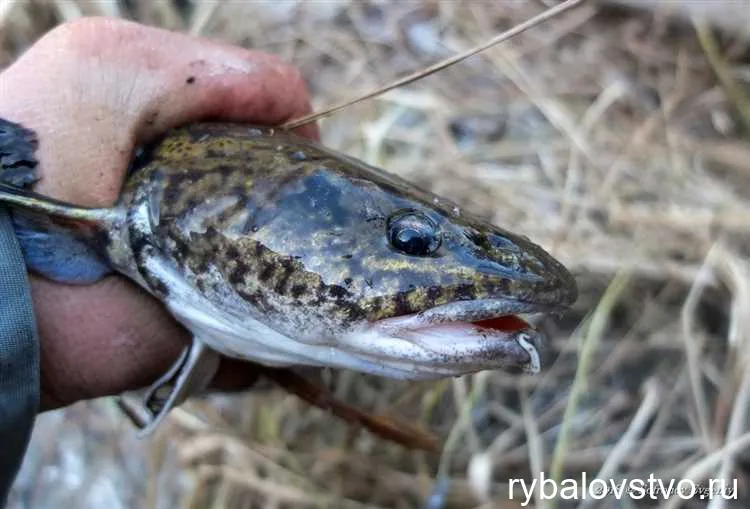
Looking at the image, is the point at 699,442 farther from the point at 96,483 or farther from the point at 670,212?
the point at 96,483

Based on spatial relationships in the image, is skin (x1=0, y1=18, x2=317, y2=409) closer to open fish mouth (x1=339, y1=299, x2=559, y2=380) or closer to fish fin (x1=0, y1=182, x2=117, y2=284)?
fish fin (x1=0, y1=182, x2=117, y2=284)

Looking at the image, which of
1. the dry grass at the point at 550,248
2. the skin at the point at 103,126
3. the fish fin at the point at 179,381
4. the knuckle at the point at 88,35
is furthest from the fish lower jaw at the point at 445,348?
the dry grass at the point at 550,248

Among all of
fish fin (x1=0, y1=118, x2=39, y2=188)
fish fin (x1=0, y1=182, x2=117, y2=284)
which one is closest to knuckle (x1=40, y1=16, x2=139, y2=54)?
fish fin (x1=0, y1=118, x2=39, y2=188)

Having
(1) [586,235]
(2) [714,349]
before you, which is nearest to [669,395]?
(2) [714,349]

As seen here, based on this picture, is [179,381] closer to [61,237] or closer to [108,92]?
[61,237]

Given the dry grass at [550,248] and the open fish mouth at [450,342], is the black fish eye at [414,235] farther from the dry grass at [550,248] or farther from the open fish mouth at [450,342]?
the dry grass at [550,248]

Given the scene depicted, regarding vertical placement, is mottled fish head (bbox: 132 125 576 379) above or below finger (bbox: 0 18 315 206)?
below

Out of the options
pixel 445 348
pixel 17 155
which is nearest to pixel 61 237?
pixel 17 155
